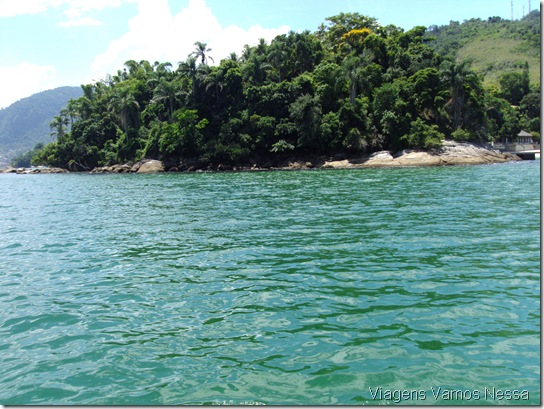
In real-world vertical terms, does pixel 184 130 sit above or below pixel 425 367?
above

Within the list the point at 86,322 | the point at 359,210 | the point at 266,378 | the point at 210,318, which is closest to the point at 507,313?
the point at 266,378

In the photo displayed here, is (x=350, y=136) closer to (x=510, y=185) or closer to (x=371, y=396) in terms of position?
(x=510, y=185)

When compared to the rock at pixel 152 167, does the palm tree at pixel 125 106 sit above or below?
above

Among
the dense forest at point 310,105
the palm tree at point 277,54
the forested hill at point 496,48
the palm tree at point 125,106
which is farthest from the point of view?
the forested hill at point 496,48

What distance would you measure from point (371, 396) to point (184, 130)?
7234 centimetres

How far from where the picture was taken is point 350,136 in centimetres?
6356

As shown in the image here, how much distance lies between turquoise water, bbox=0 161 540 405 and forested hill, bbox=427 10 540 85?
429ft

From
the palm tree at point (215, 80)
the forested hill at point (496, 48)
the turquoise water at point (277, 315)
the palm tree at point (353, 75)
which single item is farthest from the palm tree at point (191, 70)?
the forested hill at point (496, 48)

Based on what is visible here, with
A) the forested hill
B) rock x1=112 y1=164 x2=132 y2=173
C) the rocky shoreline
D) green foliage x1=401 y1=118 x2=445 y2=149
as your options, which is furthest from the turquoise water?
the forested hill

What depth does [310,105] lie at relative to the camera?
66562 mm

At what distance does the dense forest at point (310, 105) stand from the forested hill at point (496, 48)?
2102 inches

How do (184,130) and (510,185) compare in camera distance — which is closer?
(510,185)

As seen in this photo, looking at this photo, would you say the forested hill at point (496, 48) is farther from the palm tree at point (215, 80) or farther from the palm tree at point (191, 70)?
the palm tree at point (191, 70)

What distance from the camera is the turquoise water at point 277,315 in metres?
5.37
